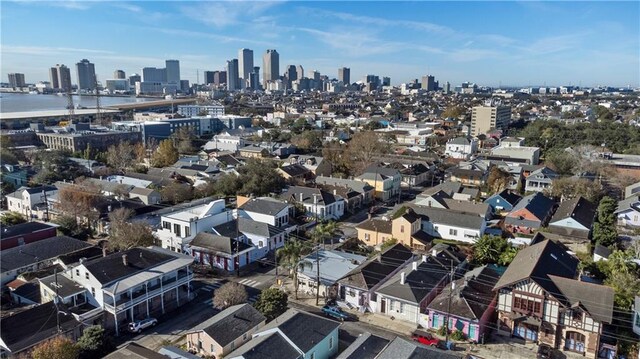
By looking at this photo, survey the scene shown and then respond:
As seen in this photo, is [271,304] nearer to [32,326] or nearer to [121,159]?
[32,326]

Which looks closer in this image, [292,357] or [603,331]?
[292,357]

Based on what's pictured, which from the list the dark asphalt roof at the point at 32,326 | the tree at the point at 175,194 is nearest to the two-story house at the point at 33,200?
the tree at the point at 175,194

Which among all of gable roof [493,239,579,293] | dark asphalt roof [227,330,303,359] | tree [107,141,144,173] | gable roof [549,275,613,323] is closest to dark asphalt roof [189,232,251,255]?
dark asphalt roof [227,330,303,359]

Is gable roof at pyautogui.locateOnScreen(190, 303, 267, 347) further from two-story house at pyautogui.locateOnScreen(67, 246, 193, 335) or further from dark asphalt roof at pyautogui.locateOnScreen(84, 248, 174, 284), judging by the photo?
dark asphalt roof at pyautogui.locateOnScreen(84, 248, 174, 284)

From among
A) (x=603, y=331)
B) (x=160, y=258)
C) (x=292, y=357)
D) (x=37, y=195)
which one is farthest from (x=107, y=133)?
(x=603, y=331)

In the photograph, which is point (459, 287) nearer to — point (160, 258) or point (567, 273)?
point (567, 273)

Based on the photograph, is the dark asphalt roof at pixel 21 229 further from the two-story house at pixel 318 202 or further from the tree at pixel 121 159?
the tree at pixel 121 159

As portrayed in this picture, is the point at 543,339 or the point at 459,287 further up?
the point at 459,287
